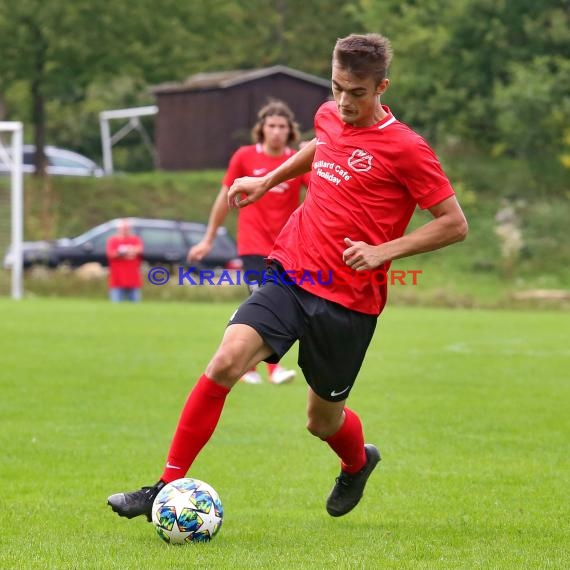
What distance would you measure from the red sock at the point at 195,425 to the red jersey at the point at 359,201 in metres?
0.64

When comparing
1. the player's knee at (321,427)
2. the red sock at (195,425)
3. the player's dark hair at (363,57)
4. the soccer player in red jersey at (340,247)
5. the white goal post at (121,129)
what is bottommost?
the white goal post at (121,129)

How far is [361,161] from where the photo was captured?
230 inches

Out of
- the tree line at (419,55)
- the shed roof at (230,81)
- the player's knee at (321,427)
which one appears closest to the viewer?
the player's knee at (321,427)

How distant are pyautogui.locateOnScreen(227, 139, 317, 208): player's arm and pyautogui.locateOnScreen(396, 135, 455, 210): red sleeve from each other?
58cm

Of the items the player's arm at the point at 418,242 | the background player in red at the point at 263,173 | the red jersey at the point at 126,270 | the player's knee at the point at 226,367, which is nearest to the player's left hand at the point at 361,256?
the player's arm at the point at 418,242

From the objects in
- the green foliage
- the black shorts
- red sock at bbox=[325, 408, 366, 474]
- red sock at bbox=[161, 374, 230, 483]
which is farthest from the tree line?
red sock at bbox=[161, 374, 230, 483]

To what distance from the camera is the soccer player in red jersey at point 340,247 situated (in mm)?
5656

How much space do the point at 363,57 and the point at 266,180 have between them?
2.81 ft

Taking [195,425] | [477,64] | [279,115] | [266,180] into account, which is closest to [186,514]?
[195,425]

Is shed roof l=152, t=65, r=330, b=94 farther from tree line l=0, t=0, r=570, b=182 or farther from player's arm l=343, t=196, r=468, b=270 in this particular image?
player's arm l=343, t=196, r=468, b=270

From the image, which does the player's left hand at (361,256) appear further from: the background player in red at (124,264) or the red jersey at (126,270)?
the red jersey at (126,270)

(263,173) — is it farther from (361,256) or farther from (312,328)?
(361,256)

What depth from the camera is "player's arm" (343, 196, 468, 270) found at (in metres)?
5.55

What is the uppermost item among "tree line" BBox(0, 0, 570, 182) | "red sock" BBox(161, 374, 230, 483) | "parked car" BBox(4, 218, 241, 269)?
"red sock" BBox(161, 374, 230, 483)
